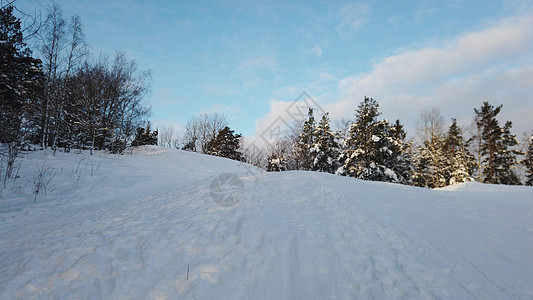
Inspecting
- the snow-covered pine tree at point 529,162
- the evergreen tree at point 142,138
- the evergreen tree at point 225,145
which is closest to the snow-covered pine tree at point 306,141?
the evergreen tree at point 225,145

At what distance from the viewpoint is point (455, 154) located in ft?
88.5

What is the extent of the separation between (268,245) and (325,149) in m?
19.2

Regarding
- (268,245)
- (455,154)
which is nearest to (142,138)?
(268,245)

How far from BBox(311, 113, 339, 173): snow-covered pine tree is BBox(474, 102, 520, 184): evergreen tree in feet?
52.3

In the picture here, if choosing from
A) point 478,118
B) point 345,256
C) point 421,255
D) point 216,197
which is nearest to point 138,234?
point 216,197

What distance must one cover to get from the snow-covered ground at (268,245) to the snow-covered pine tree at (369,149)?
38.1ft

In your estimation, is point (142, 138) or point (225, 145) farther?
point (225, 145)

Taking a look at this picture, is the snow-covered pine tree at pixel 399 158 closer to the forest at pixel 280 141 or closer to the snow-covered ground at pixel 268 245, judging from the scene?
the forest at pixel 280 141

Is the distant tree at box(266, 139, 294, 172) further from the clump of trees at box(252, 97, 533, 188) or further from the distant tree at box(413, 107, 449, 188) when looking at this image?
the distant tree at box(413, 107, 449, 188)

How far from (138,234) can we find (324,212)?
4131 millimetres

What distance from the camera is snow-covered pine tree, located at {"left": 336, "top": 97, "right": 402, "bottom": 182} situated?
18609 mm

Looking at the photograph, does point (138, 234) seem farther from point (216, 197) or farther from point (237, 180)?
point (237, 180)

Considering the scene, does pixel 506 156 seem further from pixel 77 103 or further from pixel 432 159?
pixel 77 103

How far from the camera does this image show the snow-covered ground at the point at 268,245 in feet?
9.66
